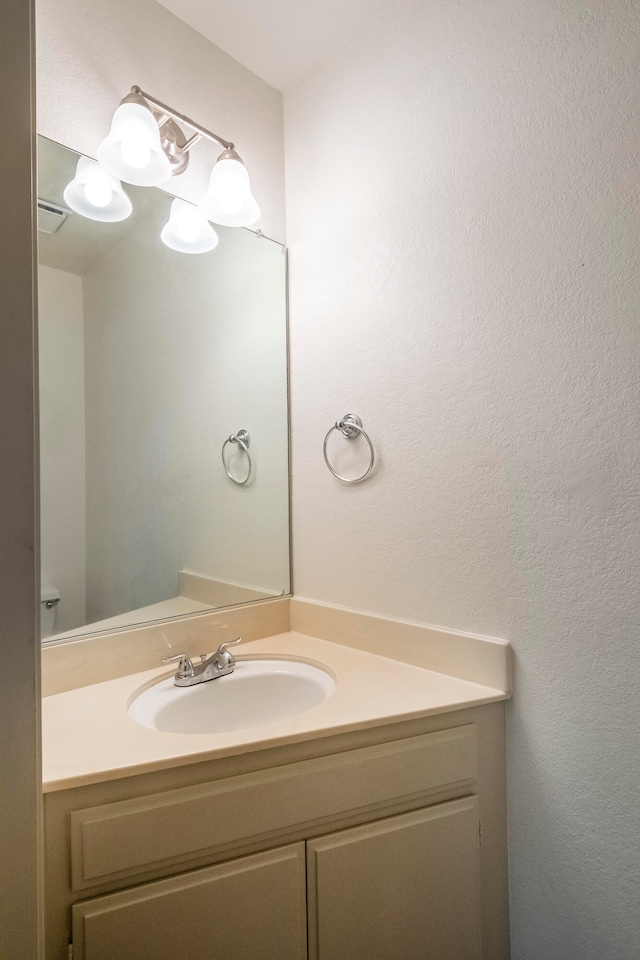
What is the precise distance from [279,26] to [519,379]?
1257mm

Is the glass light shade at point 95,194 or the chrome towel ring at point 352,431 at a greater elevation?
the glass light shade at point 95,194

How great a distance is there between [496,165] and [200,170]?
84 cm

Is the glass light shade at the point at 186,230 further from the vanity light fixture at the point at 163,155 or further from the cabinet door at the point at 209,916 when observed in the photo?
the cabinet door at the point at 209,916

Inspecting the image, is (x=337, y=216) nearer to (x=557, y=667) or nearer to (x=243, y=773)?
(x=557, y=667)

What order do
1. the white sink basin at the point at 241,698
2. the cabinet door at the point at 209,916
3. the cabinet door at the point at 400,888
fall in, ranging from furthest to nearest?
the white sink basin at the point at 241,698
the cabinet door at the point at 400,888
the cabinet door at the point at 209,916

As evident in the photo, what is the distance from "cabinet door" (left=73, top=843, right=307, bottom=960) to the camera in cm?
82

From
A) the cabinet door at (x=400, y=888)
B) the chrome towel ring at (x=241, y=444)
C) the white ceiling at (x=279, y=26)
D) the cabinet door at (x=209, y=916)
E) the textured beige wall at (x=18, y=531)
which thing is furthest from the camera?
the chrome towel ring at (x=241, y=444)

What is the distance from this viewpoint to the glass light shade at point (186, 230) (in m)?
1.46

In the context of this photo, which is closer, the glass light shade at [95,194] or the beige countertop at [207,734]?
the beige countertop at [207,734]

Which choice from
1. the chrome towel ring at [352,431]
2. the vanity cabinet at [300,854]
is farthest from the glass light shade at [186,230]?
the vanity cabinet at [300,854]

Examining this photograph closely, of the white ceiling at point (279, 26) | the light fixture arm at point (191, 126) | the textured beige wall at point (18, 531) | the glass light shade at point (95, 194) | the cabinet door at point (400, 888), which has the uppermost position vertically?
the white ceiling at point (279, 26)

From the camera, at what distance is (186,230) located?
1.49 m

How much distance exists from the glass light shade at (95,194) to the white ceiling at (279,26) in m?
0.59

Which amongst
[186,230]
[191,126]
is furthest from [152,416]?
[191,126]
